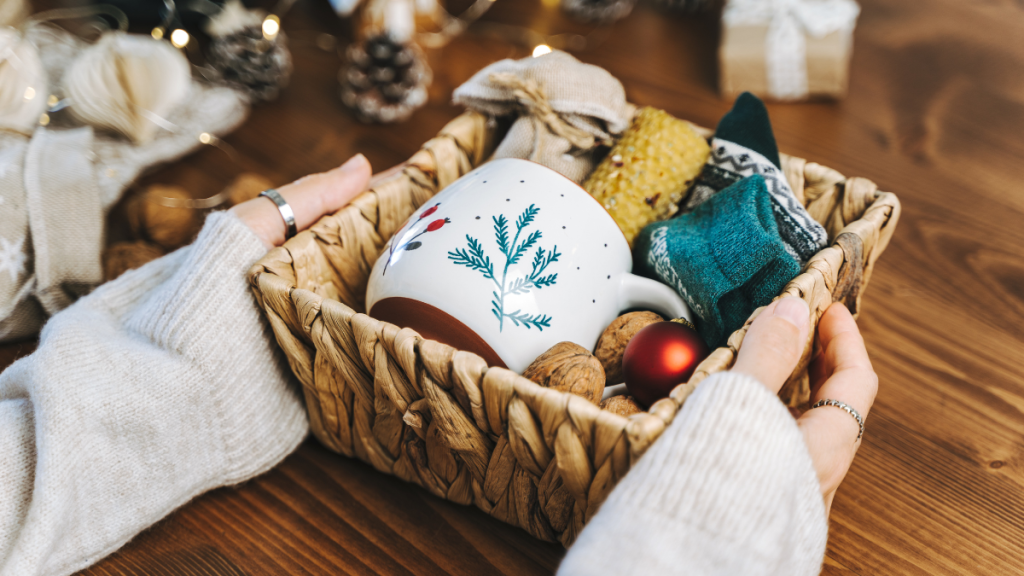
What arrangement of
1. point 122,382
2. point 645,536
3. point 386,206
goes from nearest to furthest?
point 645,536, point 122,382, point 386,206

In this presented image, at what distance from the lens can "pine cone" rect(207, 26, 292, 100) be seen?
93 cm

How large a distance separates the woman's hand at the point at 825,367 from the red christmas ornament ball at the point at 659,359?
44mm

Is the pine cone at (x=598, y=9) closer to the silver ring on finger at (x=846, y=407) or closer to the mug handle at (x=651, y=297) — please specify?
the mug handle at (x=651, y=297)

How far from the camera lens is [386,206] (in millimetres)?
623

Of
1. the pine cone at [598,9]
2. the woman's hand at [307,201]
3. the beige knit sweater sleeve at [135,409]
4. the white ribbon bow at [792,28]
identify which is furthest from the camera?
the pine cone at [598,9]

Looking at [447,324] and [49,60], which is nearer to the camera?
[447,324]

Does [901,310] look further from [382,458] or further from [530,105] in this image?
[382,458]

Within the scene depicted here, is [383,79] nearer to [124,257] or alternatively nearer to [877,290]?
[124,257]

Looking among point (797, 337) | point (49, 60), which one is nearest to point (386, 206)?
point (797, 337)

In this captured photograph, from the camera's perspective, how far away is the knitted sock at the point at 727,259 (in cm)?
51

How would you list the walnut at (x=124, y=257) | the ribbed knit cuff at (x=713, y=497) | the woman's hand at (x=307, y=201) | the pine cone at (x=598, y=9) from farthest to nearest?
the pine cone at (x=598, y=9) < the walnut at (x=124, y=257) < the woman's hand at (x=307, y=201) < the ribbed knit cuff at (x=713, y=497)

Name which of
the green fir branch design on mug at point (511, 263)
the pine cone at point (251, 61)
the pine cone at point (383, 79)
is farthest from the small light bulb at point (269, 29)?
the green fir branch design on mug at point (511, 263)

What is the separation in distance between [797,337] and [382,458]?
0.34 m

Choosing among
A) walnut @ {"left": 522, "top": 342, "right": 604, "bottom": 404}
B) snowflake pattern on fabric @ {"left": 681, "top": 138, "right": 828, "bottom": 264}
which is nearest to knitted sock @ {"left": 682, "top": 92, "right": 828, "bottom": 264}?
snowflake pattern on fabric @ {"left": 681, "top": 138, "right": 828, "bottom": 264}
